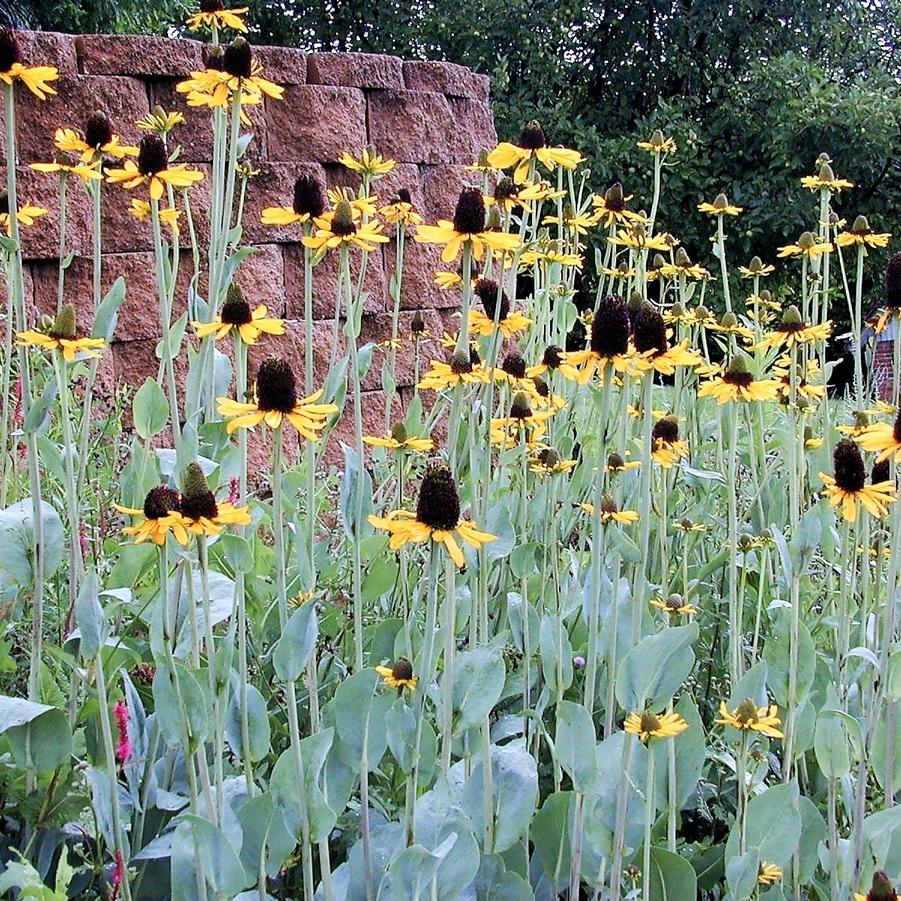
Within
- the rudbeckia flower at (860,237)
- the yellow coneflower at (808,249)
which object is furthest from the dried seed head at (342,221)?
the rudbeckia flower at (860,237)

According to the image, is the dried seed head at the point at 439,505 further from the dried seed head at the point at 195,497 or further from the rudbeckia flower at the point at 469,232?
the rudbeckia flower at the point at 469,232

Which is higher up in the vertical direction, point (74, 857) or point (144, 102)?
point (144, 102)

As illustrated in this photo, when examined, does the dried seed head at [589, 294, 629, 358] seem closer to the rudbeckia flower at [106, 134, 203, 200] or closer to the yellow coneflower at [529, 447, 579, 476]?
the yellow coneflower at [529, 447, 579, 476]

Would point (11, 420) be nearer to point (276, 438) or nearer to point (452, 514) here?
point (276, 438)

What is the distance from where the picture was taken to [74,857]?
1676 mm

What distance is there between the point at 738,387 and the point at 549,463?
396 millimetres

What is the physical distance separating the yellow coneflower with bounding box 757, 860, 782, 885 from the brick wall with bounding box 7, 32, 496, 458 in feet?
9.97

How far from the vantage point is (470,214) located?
165 centimetres

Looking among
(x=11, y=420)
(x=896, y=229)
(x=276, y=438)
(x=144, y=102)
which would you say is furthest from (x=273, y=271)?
(x=896, y=229)

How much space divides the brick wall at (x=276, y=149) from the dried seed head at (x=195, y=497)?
2883mm

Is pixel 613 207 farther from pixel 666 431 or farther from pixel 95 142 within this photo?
pixel 95 142

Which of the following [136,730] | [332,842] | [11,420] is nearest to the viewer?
[136,730]

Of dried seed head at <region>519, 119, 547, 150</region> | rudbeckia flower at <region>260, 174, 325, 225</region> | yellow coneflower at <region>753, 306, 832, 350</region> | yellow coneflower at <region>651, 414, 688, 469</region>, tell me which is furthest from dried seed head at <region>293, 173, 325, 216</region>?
yellow coneflower at <region>753, 306, 832, 350</region>

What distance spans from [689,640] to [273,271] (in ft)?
11.1
